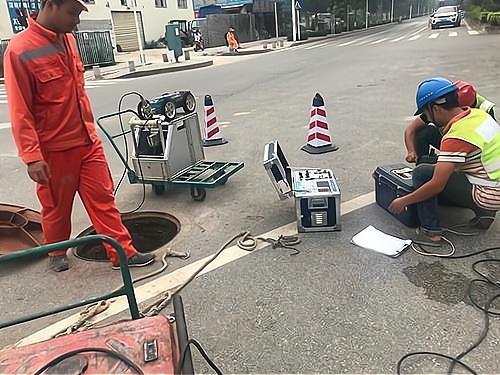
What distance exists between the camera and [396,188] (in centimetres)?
386

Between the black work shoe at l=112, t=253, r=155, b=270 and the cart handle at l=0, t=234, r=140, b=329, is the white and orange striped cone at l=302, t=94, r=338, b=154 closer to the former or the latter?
the black work shoe at l=112, t=253, r=155, b=270

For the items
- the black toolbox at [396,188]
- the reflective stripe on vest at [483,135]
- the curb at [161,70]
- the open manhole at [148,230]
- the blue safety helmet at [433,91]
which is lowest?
the curb at [161,70]

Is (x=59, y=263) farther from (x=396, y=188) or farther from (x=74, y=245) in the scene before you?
(x=396, y=188)

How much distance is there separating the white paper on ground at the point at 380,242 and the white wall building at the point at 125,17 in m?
24.5

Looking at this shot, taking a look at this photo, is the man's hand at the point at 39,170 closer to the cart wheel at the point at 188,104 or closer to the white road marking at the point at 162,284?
the white road marking at the point at 162,284

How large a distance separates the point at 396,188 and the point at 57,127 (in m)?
2.68

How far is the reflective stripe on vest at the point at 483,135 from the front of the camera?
3.21 metres

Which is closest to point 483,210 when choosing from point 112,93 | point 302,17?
point 112,93

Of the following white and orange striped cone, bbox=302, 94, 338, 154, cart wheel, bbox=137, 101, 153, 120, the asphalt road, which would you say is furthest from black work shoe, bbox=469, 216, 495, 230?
cart wheel, bbox=137, 101, 153, 120

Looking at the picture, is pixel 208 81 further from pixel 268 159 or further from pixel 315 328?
pixel 315 328

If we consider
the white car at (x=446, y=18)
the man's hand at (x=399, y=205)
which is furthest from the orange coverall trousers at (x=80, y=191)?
the white car at (x=446, y=18)

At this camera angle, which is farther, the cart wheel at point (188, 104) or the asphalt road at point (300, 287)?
the cart wheel at point (188, 104)

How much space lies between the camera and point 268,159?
4047 millimetres

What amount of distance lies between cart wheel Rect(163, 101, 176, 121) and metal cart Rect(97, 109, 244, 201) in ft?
0.25
